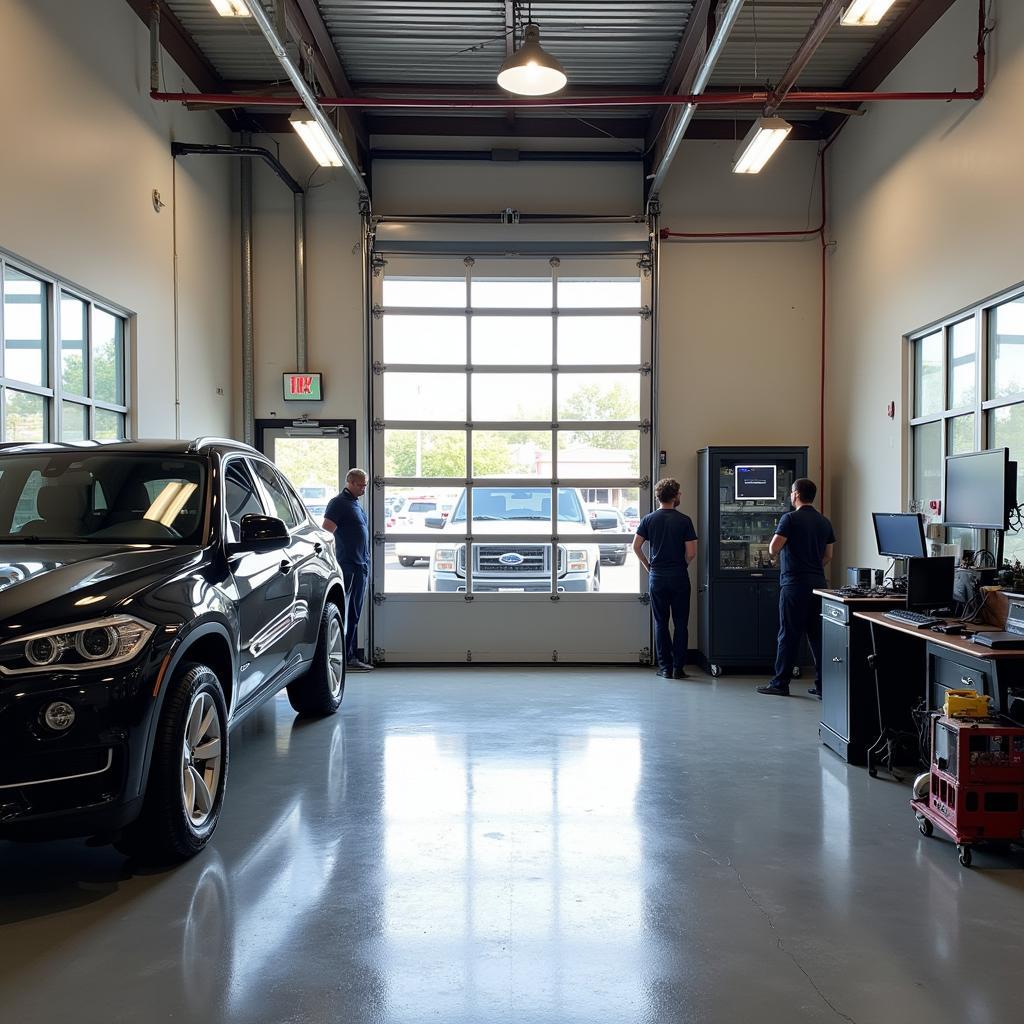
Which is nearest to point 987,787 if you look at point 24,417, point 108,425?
point 24,417

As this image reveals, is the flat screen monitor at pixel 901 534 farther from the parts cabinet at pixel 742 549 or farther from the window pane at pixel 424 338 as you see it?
the window pane at pixel 424 338

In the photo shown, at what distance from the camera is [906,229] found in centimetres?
707

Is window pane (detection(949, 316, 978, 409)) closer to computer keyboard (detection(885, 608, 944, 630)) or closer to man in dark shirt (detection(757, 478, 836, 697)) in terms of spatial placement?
man in dark shirt (detection(757, 478, 836, 697))

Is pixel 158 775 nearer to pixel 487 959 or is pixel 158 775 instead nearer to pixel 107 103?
pixel 487 959

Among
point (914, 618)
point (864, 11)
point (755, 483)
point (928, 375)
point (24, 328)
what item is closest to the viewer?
point (914, 618)

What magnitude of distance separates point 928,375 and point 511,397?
383 centimetres

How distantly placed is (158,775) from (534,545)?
19.0 feet

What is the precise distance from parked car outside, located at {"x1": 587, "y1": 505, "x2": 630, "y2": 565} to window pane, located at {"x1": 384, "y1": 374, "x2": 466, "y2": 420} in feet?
5.43

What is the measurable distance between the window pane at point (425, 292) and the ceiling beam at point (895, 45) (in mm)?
4004

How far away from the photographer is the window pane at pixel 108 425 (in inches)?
246

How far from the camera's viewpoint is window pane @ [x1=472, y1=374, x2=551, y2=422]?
895 centimetres

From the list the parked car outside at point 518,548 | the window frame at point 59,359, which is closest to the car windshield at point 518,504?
the parked car outside at point 518,548

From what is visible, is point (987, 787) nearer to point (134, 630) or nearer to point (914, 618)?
point (914, 618)

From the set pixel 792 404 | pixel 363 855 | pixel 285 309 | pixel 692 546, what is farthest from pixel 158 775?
pixel 792 404
